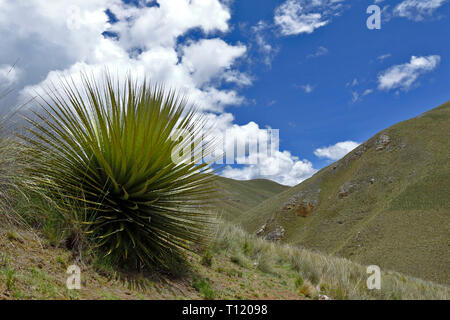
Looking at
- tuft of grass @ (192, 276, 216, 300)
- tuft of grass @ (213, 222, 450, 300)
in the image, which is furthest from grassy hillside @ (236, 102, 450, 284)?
tuft of grass @ (192, 276, 216, 300)

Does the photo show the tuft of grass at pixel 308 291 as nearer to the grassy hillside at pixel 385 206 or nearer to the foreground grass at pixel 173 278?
the foreground grass at pixel 173 278

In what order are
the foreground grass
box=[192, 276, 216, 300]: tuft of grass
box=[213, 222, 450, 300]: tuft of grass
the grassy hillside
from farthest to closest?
the grassy hillside < box=[213, 222, 450, 300]: tuft of grass < box=[192, 276, 216, 300]: tuft of grass < the foreground grass

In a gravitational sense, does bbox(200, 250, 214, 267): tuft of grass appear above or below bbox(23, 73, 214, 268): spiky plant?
below

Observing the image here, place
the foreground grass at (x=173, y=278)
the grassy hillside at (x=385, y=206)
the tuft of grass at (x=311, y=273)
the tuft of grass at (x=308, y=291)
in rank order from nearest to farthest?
the foreground grass at (x=173, y=278) < the tuft of grass at (x=308, y=291) < the tuft of grass at (x=311, y=273) < the grassy hillside at (x=385, y=206)

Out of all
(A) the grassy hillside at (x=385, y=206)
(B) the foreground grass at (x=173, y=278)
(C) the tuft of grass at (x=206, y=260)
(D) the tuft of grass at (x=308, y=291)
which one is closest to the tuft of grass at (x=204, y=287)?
(B) the foreground grass at (x=173, y=278)

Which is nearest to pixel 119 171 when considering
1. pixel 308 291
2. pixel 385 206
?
pixel 308 291

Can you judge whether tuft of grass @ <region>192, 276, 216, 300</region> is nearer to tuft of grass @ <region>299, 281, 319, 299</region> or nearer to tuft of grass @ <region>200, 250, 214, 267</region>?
tuft of grass @ <region>200, 250, 214, 267</region>

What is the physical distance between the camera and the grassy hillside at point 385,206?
33.0m

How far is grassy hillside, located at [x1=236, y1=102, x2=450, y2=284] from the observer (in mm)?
33031

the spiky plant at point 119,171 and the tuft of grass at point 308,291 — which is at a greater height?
the spiky plant at point 119,171

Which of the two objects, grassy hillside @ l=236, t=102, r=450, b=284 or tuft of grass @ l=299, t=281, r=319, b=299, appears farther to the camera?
grassy hillside @ l=236, t=102, r=450, b=284

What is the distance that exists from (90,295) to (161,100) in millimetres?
2991

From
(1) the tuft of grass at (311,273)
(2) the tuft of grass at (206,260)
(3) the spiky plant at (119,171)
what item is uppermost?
(3) the spiky plant at (119,171)
